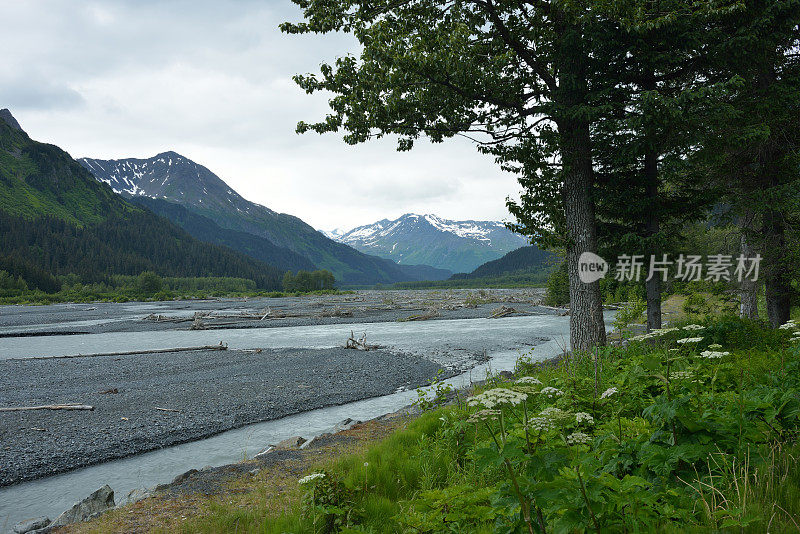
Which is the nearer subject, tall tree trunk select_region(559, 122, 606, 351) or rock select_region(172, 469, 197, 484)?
rock select_region(172, 469, 197, 484)

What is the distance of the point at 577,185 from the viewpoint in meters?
12.0

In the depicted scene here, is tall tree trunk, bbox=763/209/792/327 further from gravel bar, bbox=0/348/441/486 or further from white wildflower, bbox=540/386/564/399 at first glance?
gravel bar, bbox=0/348/441/486

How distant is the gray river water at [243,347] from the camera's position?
813 centimetres

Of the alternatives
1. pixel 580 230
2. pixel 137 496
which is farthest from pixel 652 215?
pixel 137 496

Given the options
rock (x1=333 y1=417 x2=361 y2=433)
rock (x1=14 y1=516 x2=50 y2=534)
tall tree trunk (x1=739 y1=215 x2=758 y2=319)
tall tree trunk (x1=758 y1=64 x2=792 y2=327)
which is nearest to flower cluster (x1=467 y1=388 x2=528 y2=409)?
rock (x1=14 y1=516 x2=50 y2=534)

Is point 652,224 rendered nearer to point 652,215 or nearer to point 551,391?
point 652,215

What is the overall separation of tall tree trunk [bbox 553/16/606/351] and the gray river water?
3.02 ft

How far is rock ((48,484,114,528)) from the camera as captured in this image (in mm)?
5734

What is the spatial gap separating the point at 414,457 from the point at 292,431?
6.71 meters

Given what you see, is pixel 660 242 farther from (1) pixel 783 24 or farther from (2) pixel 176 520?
(2) pixel 176 520

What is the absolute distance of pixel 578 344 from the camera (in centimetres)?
1179

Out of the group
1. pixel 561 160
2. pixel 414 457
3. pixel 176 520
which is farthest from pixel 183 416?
pixel 561 160

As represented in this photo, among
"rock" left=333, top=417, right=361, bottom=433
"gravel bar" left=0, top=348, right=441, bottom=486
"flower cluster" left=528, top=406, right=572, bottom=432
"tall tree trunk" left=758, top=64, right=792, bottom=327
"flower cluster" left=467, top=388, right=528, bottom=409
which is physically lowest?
"gravel bar" left=0, top=348, right=441, bottom=486

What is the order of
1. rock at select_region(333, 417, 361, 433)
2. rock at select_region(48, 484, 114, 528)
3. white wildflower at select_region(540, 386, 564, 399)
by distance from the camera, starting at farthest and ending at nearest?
rock at select_region(333, 417, 361, 433), rock at select_region(48, 484, 114, 528), white wildflower at select_region(540, 386, 564, 399)
